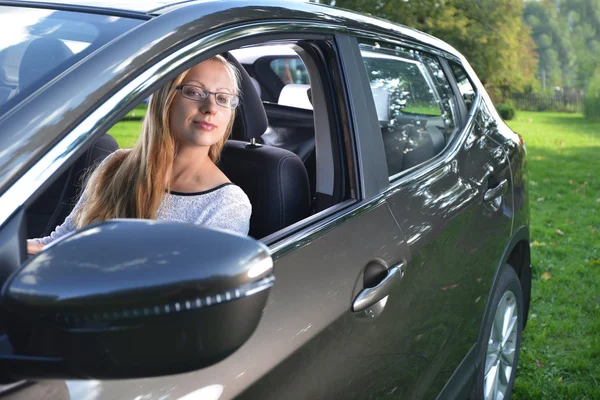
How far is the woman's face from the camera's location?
2.05m

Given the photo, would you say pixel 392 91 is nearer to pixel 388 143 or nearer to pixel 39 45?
pixel 388 143

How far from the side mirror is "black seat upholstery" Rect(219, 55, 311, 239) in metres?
1.20

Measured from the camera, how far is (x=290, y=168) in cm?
234

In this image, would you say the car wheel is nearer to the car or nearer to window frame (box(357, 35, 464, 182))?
the car

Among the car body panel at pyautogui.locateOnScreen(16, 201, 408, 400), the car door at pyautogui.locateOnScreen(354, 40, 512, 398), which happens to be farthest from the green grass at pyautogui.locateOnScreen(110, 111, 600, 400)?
the car door at pyautogui.locateOnScreen(354, 40, 512, 398)

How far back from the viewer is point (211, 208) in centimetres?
204

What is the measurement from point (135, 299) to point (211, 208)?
3.67 feet

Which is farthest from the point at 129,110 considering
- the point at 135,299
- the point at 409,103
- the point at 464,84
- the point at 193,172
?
the point at 464,84

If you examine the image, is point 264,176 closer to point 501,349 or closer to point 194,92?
point 194,92

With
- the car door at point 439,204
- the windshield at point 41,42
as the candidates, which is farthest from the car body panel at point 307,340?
the windshield at point 41,42

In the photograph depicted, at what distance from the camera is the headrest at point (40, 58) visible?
1.30 m

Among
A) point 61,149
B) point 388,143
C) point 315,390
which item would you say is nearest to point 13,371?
point 61,149

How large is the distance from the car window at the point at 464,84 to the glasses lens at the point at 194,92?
1.48 meters

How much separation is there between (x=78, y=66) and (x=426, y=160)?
5.03 feet
